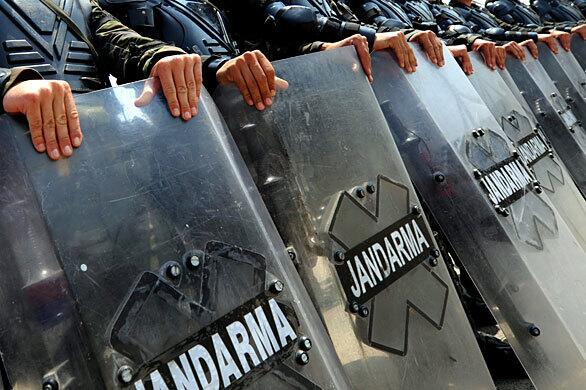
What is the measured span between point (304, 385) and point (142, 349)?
0.31m

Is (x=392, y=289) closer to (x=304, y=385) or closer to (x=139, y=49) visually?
(x=304, y=385)

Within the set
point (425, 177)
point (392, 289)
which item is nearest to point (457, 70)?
point (425, 177)

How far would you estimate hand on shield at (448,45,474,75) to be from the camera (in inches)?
90.0

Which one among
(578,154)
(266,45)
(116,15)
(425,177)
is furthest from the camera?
(578,154)

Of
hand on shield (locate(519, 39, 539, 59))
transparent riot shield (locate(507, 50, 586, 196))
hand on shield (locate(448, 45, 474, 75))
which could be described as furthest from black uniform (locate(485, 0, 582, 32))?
hand on shield (locate(448, 45, 474, 75))

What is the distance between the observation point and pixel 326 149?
1.35m

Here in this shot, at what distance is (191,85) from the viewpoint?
1176mm

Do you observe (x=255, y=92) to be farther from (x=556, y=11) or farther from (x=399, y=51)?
(x=556, y=11)

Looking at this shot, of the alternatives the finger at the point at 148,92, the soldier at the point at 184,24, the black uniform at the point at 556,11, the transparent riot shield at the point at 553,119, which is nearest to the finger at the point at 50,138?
the finger at the point at 148,92

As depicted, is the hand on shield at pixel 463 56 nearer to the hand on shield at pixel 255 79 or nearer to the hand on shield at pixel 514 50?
the hand on shield at pixel 514 50

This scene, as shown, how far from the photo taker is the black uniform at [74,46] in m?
1.46

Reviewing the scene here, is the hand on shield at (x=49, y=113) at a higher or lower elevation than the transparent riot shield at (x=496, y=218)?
higher

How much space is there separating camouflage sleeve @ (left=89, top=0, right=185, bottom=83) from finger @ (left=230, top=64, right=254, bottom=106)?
6.8 inches

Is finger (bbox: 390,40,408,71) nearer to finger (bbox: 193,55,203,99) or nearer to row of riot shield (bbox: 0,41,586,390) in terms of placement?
row of riot shield (bbox: 0,41,586,390)
